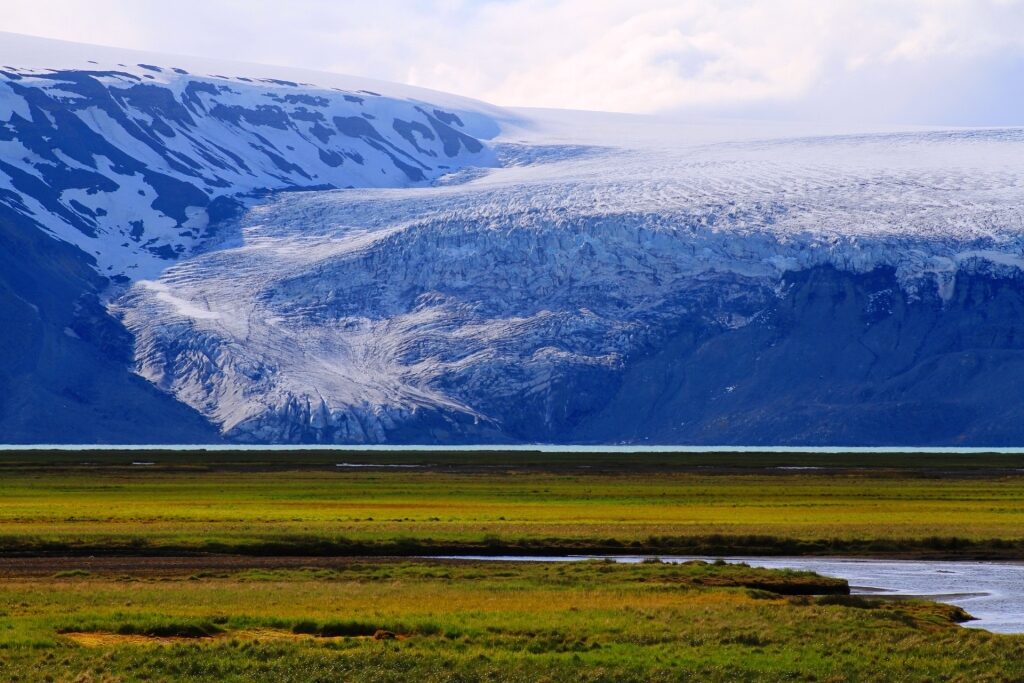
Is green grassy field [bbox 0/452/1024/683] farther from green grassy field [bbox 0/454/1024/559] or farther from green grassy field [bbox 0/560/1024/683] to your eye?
green grassy field [bbox 0/454/1024/559]

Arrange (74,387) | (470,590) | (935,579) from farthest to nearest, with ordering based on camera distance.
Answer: (74,387), (935,579), (470,590)

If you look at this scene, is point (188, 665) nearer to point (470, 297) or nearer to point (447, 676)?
point (447, 676)

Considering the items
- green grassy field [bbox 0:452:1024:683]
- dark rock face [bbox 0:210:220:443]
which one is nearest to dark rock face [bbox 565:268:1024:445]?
dark rock face [bbox 0:210:220:443]

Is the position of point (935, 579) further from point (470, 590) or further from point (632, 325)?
point (632, 325)

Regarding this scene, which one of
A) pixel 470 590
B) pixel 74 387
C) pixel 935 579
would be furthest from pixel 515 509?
pixel 74 387

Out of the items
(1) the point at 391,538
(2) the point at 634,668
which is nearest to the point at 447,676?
(2) the point at 634,668

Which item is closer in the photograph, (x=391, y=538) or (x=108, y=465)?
(x=391, y=538)
